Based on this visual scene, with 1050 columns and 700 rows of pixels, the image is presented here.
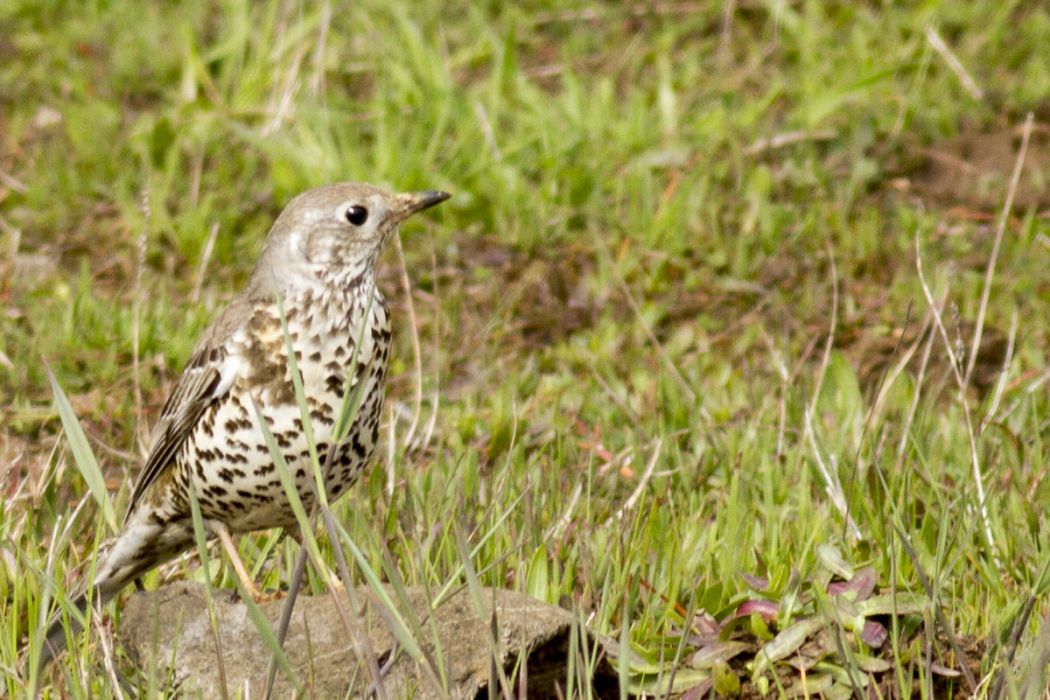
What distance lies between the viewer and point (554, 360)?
616 centimetres

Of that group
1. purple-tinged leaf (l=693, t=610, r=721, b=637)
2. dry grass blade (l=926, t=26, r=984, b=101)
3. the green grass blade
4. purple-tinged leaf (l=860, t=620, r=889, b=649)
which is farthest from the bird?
dry grass blade (l=926, t=26, r=984, b=101)

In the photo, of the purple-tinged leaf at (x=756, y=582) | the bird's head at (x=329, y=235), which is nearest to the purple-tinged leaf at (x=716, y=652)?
the purple-tinged leaf at (x=756, y=582)

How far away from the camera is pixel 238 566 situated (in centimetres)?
404

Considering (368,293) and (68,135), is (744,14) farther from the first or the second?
(368,293)

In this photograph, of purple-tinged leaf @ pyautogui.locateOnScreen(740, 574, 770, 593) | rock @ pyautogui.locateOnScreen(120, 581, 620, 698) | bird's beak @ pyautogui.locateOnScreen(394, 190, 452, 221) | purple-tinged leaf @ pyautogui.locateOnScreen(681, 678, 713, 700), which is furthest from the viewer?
bird's beak @ pyautogui.locateOnScreen(394, 190, 452, 221)

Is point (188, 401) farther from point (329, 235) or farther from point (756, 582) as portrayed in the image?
point (756, 582)

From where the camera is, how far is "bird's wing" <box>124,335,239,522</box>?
4.23 meters

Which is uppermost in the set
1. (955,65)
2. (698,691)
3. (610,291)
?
(955,65)

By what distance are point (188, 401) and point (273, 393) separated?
15.1 inches

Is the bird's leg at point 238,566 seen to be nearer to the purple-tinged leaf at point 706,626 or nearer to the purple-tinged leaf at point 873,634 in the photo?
the purple-tinged leaf at point 706,626

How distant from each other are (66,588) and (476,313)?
8.45 ft

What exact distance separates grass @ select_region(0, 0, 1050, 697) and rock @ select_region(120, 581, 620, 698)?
0.16 meters

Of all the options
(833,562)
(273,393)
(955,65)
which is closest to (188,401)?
(273,393)

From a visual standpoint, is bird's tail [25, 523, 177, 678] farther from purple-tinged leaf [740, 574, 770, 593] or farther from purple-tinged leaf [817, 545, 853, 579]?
purple-tinged leaf [817, 545, 853, 579]
